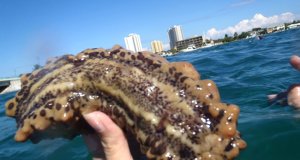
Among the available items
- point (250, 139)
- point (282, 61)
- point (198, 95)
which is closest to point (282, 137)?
point (250, 139)

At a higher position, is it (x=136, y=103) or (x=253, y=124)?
(x=136, y=103)

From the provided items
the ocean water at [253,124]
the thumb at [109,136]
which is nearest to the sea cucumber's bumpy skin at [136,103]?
the thumb at [109,136]

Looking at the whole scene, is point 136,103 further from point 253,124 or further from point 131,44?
point 131,44

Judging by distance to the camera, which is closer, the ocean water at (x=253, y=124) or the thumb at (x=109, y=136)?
the thumb at (x=109, y=136)

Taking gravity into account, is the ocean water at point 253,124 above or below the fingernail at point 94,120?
below

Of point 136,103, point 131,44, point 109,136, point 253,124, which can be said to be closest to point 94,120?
point 109,136

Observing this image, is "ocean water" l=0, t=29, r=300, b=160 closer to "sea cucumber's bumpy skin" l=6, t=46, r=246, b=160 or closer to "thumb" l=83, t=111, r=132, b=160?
"thumb" l=83, t=111, r=132, b=160

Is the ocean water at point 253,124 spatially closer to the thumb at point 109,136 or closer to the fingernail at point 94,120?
the thumb at point 109,136
